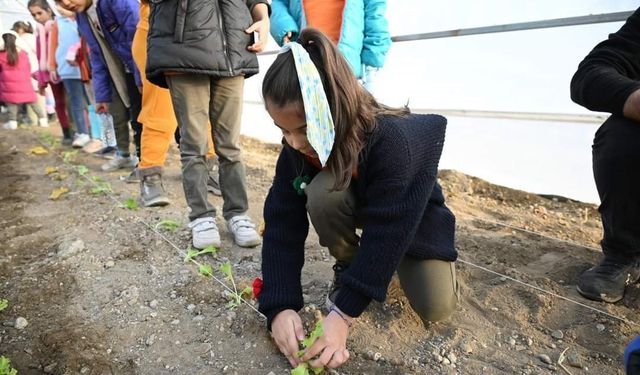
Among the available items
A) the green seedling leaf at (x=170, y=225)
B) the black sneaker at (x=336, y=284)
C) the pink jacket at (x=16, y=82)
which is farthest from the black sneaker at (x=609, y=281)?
the pink jacket at (x=16, y=82)

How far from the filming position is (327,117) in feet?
3.63

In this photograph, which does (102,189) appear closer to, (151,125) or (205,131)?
(151,125)

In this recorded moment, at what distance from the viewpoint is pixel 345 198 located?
1.42m

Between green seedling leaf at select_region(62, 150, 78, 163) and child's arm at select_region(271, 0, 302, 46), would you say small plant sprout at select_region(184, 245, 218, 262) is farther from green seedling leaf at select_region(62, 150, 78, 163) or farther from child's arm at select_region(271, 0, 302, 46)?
green seedling leaf at select_region(62, 150, 78, 163)

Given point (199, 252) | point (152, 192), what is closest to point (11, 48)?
point (152, 192)

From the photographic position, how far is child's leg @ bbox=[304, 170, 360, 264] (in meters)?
1.39

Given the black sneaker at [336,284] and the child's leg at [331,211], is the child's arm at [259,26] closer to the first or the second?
the child's leg at [331,211]

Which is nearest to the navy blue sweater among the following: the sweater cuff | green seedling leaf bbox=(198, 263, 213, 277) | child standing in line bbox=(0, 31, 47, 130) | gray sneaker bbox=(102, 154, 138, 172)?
the sweater cuff

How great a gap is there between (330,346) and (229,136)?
1265mm

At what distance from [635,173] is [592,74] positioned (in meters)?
0.40

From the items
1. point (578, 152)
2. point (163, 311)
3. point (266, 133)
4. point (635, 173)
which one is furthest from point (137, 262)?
point (266, 133)

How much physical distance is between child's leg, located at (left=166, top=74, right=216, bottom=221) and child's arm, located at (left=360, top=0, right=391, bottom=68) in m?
1.04

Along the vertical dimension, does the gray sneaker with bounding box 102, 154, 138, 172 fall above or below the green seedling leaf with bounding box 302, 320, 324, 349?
below

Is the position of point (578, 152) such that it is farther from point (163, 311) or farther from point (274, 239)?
point (163, 311)
